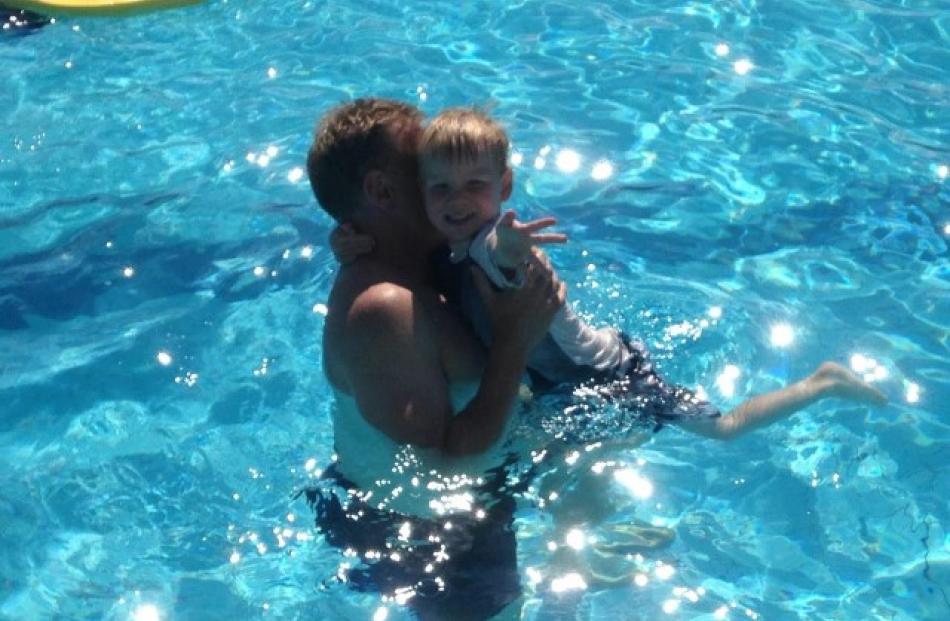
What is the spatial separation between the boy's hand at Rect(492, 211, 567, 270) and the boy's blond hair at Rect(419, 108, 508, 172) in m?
0.22

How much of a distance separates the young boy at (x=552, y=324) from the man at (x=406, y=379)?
81mm

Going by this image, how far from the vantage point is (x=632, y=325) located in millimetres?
5078

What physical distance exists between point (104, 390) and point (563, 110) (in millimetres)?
2991

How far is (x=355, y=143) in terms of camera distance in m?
3.54

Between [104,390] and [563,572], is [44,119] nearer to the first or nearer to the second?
[104,390]

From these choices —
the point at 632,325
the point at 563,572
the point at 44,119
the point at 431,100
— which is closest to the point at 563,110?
the point at 431,100

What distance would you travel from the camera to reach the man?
11.2 ft

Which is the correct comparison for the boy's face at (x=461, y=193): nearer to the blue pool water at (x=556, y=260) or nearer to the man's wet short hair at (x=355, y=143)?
the man's wet short hair at (x=355, y=143)

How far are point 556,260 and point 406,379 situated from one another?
237cm

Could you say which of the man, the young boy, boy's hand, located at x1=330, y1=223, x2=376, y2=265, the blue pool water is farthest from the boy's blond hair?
the blue pool water

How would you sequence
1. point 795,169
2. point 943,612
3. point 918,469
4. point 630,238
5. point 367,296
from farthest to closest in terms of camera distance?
point 795,169 → point 630,238 → point 918,469 → point 943,612 → point 367,296

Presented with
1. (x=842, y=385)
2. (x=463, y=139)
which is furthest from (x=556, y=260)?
(x=463, y=139)

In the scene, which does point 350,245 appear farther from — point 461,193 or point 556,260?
point 556,260

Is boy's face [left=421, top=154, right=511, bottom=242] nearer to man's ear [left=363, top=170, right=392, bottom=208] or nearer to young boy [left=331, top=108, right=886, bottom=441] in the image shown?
young boy [left=331, top=108, right=886, bottom=441]
